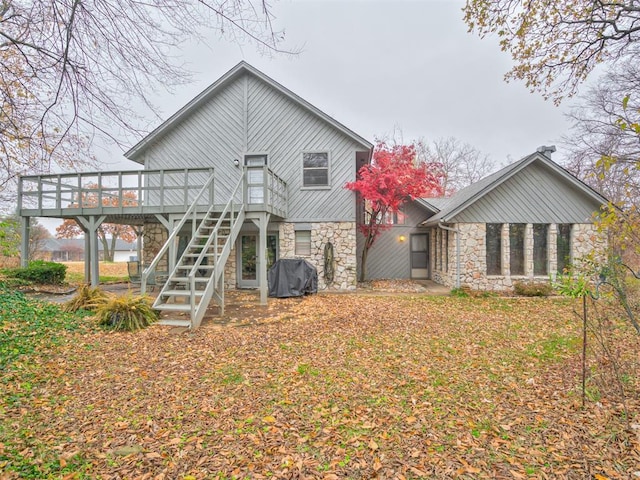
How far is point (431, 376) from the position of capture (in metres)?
4.25

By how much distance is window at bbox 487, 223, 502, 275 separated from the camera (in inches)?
456

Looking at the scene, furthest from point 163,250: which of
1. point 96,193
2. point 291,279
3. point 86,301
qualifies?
point 96,193

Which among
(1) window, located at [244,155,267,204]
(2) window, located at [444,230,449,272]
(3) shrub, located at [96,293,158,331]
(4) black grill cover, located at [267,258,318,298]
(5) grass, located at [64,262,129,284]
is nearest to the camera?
(3) shrub, located at [96,293,158,331]

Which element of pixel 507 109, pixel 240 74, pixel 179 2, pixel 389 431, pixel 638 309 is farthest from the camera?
pixel 507 109

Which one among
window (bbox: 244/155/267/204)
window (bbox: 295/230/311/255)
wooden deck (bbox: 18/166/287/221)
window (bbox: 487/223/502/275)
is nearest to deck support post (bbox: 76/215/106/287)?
wooden deck (bbox: 18/166/287/221)

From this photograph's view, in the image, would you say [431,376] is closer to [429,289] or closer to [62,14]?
[62,14]

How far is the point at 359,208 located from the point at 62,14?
1151cm

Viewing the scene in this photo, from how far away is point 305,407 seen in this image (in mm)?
3445

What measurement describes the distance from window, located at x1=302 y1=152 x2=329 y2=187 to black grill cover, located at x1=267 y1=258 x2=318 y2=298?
3255mm

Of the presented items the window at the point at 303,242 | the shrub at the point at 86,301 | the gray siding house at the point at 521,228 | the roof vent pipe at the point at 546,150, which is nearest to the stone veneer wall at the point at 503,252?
the gray siding house at the point at 521,228

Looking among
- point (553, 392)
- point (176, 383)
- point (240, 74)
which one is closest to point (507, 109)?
point (240, 74)

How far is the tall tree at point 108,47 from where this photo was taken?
12.4ft

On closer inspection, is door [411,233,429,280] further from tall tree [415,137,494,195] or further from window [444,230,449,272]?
tall tree [415,137,494,195]

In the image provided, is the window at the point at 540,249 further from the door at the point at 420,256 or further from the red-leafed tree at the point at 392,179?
the door at the point at 420,256
